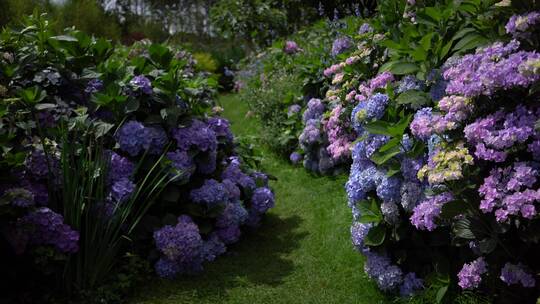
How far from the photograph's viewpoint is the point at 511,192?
2441 mm

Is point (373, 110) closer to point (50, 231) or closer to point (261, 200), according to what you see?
point (261, 200)

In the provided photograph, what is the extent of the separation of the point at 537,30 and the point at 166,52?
251 cm

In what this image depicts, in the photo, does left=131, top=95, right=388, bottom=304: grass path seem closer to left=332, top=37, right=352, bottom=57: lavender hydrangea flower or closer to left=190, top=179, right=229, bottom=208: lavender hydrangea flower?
left=190, top=179, right=229, bottom=208: lavender hydrangea flower

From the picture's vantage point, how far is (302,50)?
8055 millimetres

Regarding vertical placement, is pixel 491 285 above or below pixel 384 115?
below

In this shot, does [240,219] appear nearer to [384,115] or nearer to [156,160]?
[156,160]

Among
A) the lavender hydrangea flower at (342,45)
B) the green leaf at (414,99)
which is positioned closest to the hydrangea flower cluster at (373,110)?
the green leaf at (414,99)

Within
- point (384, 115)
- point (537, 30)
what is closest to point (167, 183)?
point (384, 115)

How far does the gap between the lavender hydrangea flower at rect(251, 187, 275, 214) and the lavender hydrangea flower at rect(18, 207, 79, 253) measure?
4.95 feet

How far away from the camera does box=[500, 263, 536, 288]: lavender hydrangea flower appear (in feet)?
8.13

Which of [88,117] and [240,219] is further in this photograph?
[240,219]

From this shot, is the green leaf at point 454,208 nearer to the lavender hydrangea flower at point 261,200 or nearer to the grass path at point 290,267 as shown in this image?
the grass path at point 290,267

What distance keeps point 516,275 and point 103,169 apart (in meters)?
2.22

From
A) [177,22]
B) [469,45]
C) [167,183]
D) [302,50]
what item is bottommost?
[177,22]
